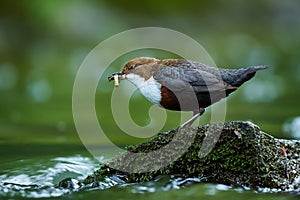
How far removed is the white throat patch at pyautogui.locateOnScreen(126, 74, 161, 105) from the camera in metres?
4.86

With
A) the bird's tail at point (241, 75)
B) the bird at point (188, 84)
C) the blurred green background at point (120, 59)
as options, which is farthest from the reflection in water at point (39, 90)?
the bird's tail at point (241, 75)

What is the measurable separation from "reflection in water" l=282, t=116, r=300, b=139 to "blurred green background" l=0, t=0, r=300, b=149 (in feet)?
0.05

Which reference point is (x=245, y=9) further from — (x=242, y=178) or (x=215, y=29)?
(x=242, y=178)

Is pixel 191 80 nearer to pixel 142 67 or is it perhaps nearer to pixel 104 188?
pixel 142 67

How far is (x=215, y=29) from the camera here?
1767cm

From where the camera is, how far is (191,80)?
4898mm

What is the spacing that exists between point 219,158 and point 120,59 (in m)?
9.85

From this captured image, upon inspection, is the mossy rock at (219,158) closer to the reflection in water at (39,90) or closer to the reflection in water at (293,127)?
the reflection in water at (293,127)

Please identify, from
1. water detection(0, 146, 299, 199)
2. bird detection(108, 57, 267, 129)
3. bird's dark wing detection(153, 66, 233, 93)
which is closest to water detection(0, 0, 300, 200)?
water detection(0, 146, 299, 199)

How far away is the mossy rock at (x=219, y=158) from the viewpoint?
4.42 m

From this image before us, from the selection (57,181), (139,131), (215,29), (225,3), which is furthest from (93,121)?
(225,3)

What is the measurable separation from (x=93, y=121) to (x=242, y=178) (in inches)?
186

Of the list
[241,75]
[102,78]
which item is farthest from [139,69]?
[102,78]

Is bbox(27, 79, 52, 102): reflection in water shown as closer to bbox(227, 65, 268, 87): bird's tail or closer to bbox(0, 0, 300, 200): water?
bbox(0, 0, 300, 200): water
